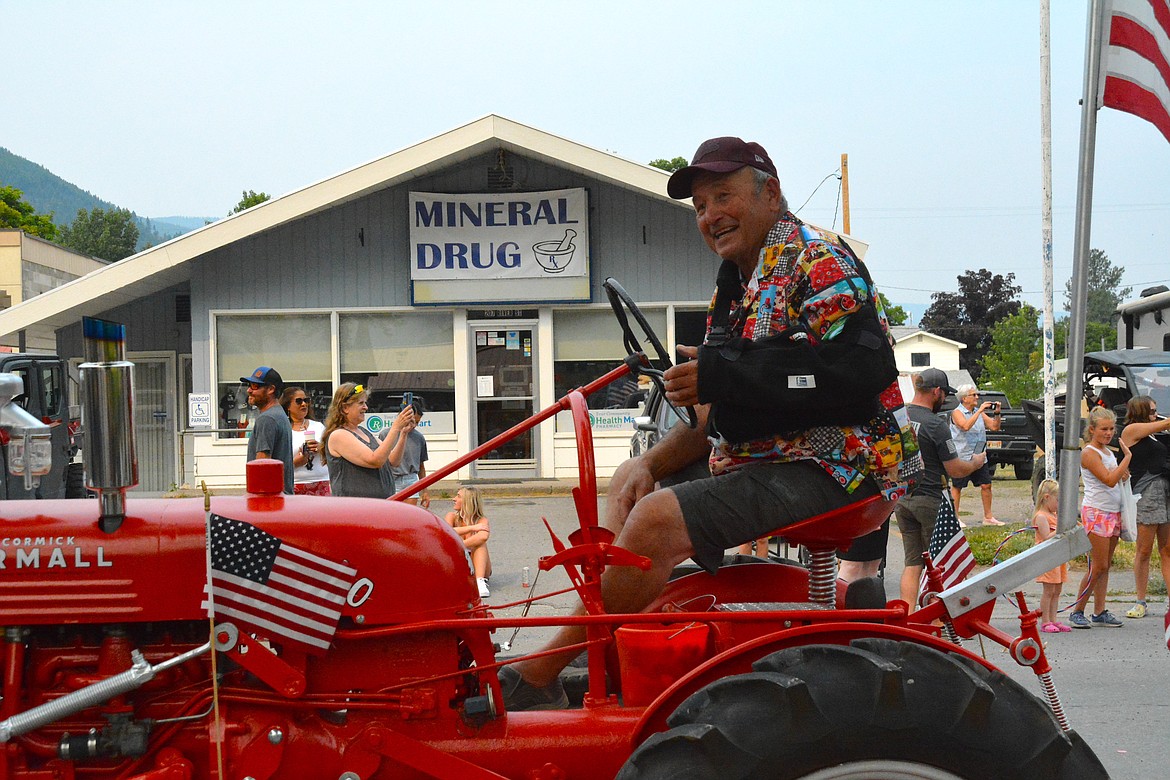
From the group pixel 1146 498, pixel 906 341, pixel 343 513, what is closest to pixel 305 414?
pixel 343 513

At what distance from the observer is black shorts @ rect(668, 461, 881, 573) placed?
2740mm

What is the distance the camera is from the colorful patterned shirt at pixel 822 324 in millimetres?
2756

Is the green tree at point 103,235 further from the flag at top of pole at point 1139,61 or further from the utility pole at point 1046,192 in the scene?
→ the flag at top of pole at point 1139,61

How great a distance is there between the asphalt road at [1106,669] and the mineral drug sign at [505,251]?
23.7 feet

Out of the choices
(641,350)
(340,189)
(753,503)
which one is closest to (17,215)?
(340,189)

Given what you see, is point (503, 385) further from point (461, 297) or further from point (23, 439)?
point (23, 439)

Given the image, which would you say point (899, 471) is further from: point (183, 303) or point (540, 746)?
point (183, 303)

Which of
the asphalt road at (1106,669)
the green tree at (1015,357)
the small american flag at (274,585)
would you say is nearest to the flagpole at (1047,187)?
the asphalt road at (1106,669)

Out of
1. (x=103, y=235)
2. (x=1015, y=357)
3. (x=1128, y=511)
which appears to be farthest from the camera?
(x=103, y=235)

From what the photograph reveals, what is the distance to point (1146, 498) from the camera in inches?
300

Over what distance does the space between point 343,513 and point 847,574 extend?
420 cm

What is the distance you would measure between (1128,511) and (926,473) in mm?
1541

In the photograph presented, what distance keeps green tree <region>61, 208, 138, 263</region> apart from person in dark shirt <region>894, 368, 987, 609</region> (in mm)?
112588

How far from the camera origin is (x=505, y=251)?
55.7ft
